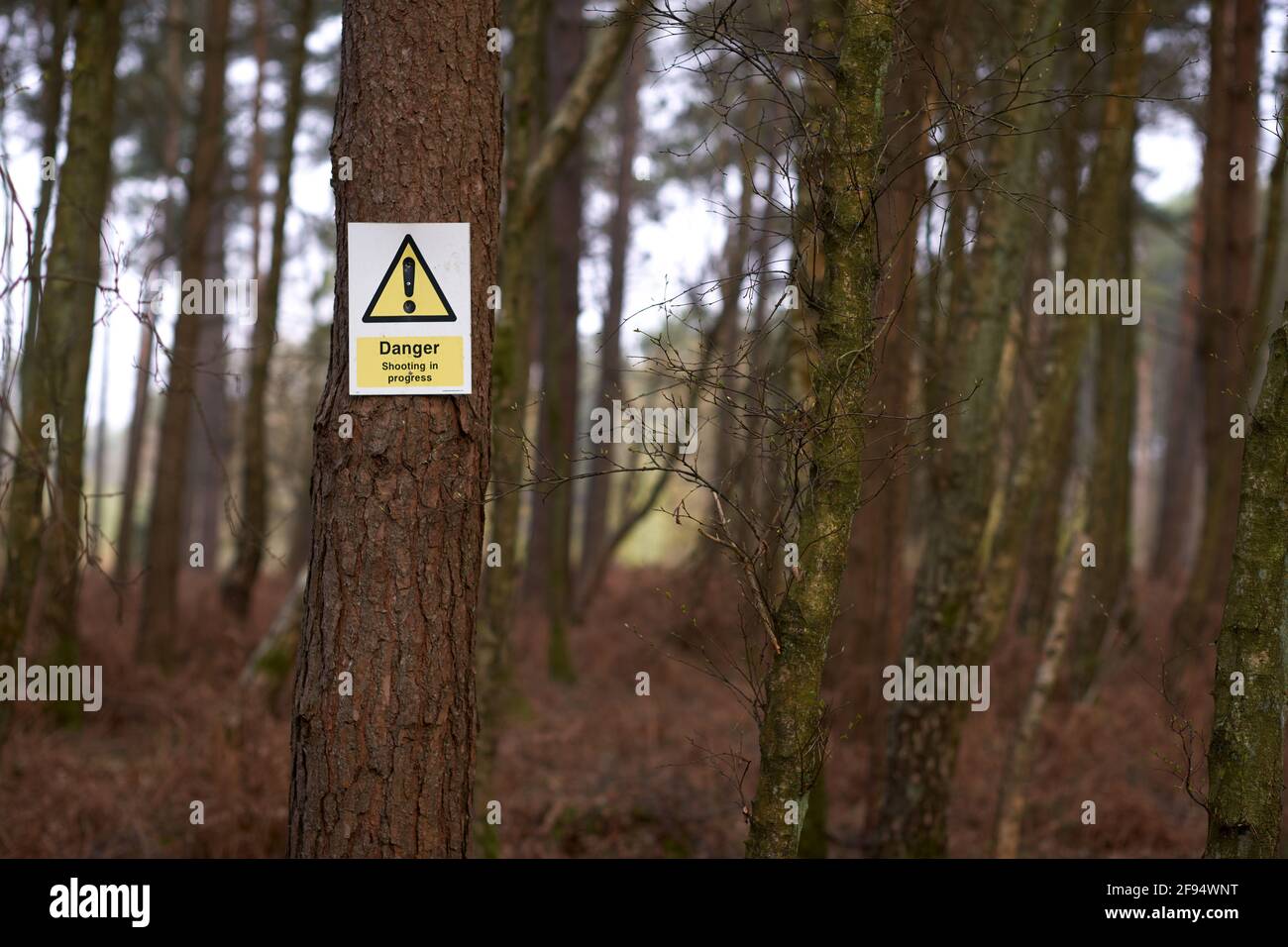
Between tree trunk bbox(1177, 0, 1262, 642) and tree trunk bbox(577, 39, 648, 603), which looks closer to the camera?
tree trunk bbox(1177, 0, 1262, 642)

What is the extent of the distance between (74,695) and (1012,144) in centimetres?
773

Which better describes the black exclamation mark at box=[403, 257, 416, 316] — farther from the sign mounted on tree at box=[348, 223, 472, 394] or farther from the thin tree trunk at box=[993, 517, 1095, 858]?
the thin tree trunk at box=[993, 517, 1095, 858]

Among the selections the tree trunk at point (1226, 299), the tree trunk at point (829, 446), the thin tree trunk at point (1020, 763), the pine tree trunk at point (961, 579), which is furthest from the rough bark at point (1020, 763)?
the tree trunk at point (1226, 299)

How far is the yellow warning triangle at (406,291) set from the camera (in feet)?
11.7

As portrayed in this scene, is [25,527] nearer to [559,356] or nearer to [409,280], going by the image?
[409,280]

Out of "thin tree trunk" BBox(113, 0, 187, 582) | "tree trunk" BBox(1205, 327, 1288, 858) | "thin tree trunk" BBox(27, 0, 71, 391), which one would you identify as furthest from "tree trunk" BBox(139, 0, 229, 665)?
"tree trunk" BBox(1205, 327, 1288, 858)

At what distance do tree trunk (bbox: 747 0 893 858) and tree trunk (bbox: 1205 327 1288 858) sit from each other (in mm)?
1458

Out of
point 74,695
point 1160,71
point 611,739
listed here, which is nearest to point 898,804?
point 611,739

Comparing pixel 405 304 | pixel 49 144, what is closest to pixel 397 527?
pixel 405 304

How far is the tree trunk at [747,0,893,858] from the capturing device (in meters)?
3.61

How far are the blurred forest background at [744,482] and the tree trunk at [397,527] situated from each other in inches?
6.0

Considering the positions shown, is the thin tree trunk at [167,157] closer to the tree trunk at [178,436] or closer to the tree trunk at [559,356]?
the tree trunk at [178,436]

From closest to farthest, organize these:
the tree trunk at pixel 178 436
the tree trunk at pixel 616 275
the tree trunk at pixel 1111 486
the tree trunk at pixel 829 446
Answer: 1. the tree trunk at pixel 829 446
2. the tree trunk at pixel 178 436
3. the tree trunk at pixel 1111 486
4. the tree trunk at pixel 616 275
